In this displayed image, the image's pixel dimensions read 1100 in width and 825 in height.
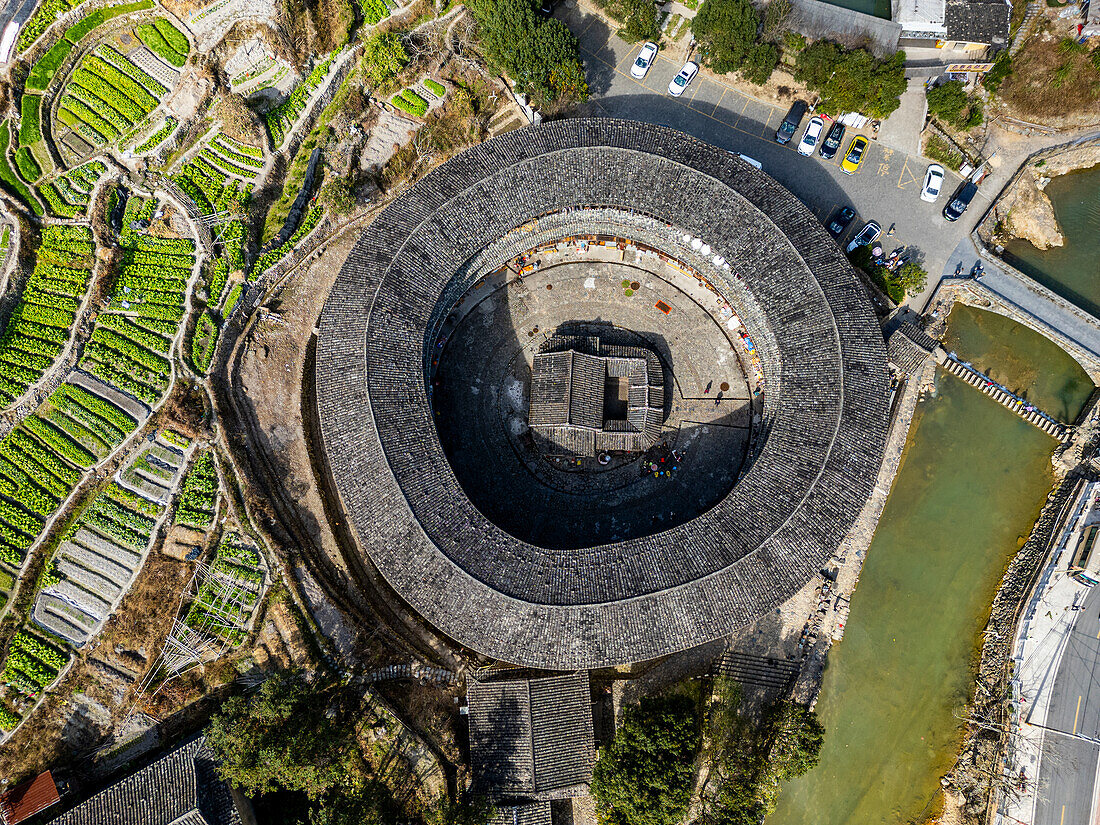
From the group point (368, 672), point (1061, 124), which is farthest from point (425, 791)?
point (1061, 124)

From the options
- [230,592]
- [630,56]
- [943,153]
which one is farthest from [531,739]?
[943,153]

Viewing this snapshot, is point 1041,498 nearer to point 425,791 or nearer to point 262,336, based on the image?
point 425,791

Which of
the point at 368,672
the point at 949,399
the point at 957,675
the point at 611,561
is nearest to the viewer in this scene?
the point at 611,561

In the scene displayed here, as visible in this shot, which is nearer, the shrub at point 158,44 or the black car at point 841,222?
the shrub at point 158,44

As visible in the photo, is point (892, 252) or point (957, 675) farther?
point (892, 252)

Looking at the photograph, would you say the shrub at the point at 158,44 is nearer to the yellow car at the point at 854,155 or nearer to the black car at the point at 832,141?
the black car at the point at 832,141

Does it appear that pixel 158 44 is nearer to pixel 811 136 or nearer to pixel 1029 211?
pixel 811 136

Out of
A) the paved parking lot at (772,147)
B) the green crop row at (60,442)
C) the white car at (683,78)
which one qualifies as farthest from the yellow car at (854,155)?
the green crop row at (60,442)
